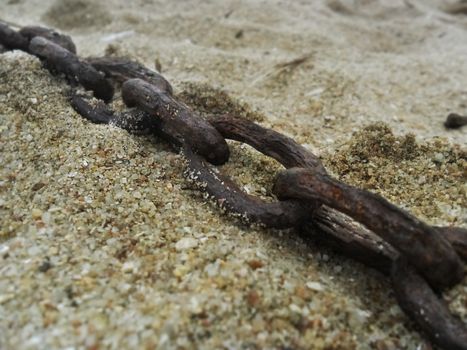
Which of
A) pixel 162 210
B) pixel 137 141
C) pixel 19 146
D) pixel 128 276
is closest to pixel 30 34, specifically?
pixel 19 146

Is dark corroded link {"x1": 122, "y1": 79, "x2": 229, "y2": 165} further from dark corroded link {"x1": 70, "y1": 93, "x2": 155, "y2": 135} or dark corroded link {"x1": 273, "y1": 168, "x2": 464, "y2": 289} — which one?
dark corroded link {"x1": 273, "y1": 168, "x2": 464, "y2": 289}

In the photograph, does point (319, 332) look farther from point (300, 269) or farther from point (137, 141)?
point (137, 141)

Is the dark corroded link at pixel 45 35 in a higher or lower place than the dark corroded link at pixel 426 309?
lower

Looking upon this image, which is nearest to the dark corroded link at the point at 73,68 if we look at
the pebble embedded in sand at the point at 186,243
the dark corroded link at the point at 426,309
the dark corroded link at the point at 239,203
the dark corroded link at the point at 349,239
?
the dark corroded link at the point at 239,203

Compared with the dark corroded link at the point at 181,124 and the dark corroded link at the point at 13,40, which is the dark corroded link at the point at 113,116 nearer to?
the dark corroded link at the point at 181,124

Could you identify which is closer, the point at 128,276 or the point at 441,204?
the point at 128,276

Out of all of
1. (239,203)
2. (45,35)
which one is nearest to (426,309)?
(239,203)
